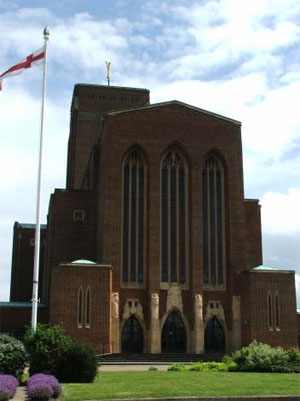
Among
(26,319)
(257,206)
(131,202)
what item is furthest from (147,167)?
(26,319)

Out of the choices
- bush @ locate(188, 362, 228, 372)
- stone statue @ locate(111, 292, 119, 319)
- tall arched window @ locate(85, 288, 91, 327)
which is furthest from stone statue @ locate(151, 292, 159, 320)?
bush @ locate(188, 362, 228, 372)

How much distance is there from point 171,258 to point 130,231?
321cm

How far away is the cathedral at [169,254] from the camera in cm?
4028

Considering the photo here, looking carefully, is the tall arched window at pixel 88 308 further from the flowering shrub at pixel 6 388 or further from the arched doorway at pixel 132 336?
the flowering shrub at pixel 6 388

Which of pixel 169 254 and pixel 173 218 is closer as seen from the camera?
pixel 169 254

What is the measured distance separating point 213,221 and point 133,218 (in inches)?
215

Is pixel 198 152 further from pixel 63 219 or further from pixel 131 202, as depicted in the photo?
pixel 63 219

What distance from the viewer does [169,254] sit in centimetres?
4284

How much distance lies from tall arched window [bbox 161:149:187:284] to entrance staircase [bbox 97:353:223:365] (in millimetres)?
5323

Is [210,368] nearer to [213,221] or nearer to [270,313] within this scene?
[270,313]

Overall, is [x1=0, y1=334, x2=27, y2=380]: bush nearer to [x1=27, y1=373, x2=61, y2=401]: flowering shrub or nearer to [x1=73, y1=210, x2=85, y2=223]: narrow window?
[x1=27, y1=373, x2=61, y2=401]: flowering shrub

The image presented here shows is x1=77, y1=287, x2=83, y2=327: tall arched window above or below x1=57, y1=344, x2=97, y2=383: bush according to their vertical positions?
above

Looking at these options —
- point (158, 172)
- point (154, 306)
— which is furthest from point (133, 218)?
point (154, 306)

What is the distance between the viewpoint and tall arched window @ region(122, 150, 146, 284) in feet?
139
